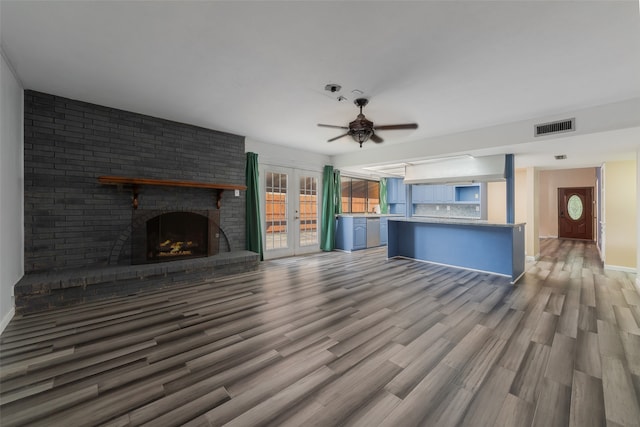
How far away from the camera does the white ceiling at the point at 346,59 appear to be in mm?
1979

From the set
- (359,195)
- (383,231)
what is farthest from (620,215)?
(359,195)

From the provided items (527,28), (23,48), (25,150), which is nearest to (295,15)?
(527,28)

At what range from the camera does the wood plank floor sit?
1.54 metres

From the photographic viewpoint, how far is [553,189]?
1005 centimetres

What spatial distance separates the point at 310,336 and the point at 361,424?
3.38 ft

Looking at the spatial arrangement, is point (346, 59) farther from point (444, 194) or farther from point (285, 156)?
point (444, 194)

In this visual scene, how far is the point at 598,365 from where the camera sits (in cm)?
200

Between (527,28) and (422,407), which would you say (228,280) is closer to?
(422,407)

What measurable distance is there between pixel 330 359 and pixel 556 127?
15.0ft

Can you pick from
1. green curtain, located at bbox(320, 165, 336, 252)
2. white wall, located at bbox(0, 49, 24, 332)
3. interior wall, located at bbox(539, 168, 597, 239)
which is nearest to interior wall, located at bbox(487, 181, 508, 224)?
interior wall, located at bbox(539, 168, 597, 239)

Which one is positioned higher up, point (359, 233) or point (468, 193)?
point (468, 193)

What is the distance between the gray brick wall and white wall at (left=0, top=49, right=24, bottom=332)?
0.15 m

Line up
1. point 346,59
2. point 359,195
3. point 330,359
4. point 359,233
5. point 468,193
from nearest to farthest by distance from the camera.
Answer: point 330,359 < point 346,59 < point 359,233 < point 468,193 < point 359,195

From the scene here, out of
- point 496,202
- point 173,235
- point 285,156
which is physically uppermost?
point 285,156
